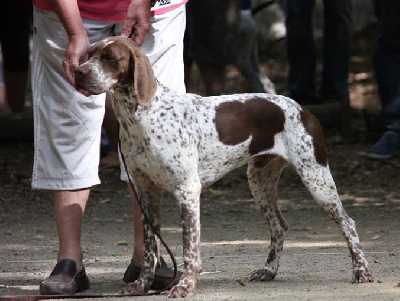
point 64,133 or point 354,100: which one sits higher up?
point 64,133

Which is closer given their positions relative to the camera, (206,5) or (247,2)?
(206,5)

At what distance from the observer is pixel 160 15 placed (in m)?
6.20

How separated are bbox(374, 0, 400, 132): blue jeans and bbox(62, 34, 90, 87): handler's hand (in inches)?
205

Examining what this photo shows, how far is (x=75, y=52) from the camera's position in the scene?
593 cm

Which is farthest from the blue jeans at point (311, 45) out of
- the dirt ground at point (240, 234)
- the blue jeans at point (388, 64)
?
the blue jeans at point (388, 64)

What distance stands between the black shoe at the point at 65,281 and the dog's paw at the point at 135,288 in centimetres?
28

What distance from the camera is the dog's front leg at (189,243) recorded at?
588 cm

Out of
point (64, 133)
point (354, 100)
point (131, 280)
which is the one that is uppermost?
point (64, 133)

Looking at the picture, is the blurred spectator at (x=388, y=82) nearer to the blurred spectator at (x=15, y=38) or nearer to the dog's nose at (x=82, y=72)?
the blurred spectator at (x=15, y=38)

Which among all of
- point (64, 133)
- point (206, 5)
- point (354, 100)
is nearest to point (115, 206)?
point (206, 5)

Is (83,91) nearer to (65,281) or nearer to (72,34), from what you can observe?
(72,34)

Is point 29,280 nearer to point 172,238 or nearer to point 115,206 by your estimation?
point 172,238

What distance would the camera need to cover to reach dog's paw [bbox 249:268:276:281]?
6.42 meters

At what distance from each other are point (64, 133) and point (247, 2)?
637 centimetres
